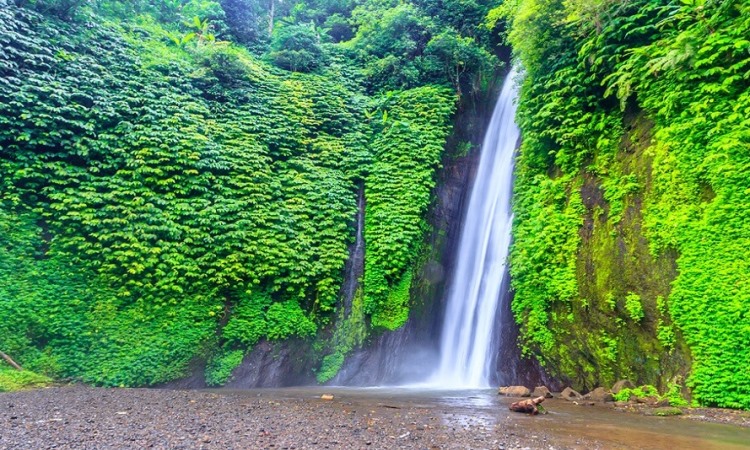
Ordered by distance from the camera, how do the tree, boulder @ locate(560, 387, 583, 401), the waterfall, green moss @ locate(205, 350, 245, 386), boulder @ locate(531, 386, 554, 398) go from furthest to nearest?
the tree < the waterfall < green moss @ locate(205, 350, 245, 386) < boulder @ locate(531, 386, 554, 398) < boulder @ locate(560, 387, 583, 401)

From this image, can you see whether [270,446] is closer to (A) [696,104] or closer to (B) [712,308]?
(B) [712,308]

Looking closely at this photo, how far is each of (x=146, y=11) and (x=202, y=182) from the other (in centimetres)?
908

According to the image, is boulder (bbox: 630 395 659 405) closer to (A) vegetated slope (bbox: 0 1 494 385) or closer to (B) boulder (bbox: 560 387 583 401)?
(B) boulder (bbox: 560 387 583 401)

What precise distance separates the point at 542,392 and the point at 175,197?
919 centimetres

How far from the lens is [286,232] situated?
37.3ft

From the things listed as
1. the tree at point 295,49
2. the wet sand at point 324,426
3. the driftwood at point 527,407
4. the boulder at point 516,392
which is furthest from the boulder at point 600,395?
the tree at point 295,49

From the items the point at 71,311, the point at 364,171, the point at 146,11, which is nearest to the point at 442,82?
the point at 364,171

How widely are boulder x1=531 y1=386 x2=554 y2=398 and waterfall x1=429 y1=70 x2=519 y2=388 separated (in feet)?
5.45

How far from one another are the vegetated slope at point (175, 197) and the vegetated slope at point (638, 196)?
3962mm

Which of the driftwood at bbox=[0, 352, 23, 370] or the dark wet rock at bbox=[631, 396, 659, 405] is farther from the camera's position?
the driftwood at bbox=[0, 352, 23, 370]

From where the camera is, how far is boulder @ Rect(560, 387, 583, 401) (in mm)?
7502

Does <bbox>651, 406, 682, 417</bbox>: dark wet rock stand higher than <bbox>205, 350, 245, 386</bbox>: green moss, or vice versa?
<bbox>651, 406, 682, 417</bbox>: dark wet rock

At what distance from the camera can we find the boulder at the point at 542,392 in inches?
309

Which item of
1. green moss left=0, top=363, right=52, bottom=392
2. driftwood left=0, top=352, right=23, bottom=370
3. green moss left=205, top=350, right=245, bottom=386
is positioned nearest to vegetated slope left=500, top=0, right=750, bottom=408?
green moss left=205, top=350, right=245, bottom=386
